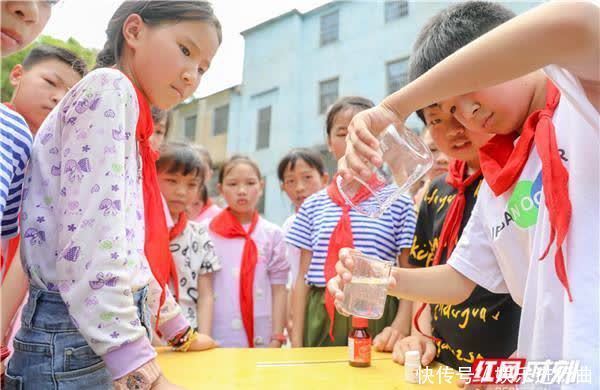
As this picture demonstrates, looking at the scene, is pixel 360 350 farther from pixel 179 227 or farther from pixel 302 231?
pixel 179 227

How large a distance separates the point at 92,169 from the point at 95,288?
194mm

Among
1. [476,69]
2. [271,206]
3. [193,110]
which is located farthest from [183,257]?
[193,110]

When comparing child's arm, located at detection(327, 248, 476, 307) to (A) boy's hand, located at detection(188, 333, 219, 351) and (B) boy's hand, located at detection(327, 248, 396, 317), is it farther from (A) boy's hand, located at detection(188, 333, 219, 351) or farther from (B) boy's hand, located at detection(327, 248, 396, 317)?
(A) boy's hand, located at detection(188, 333, 219, 351)

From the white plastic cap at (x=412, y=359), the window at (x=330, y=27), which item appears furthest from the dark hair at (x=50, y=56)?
the window at (x=330, y=27)

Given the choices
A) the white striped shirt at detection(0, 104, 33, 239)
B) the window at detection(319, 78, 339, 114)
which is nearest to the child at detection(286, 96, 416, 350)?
the white striped shirt at detection(0, 104, 33, 239)

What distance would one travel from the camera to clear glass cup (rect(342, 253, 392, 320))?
990mm

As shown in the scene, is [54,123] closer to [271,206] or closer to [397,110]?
[397,110]

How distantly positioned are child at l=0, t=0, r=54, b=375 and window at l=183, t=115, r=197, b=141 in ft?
40.8

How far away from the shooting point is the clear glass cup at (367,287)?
39.0 inches

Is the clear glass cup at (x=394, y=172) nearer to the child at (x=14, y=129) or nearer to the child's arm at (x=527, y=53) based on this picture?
the child's arm at (x=527, y=53)

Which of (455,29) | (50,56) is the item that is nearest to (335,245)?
(455,29)

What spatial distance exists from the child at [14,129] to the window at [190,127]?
40.8ft

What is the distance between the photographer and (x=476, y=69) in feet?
2.06

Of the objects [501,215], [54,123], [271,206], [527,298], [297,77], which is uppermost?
[297,77]
